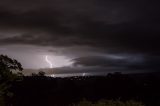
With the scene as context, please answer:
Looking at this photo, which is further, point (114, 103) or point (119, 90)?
point (119, 90)

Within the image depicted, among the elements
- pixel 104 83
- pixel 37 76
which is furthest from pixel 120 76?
pixel 37 76

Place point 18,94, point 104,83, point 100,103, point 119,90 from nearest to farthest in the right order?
1. point 100,103
2. point 18,94
3. point 119,90
4. point 104,83

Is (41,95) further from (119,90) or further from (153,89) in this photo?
(153,89)

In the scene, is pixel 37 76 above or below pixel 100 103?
above

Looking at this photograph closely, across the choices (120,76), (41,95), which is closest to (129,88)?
(120,76)

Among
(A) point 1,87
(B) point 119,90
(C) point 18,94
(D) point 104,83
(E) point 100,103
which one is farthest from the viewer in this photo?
(D) point 104,83

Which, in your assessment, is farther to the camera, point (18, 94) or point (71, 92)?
point (71, 92)

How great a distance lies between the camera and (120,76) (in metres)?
74.2

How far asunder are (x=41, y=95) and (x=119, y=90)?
41.7ft

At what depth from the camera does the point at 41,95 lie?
6812cm

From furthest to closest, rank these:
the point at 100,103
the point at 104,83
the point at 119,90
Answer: the point at 104,83, the point at 119,90, the point at 100,103

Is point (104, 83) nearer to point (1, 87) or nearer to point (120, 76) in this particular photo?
point (120, 76)

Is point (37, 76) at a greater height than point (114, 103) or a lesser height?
greater

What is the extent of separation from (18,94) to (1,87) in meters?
50.4
